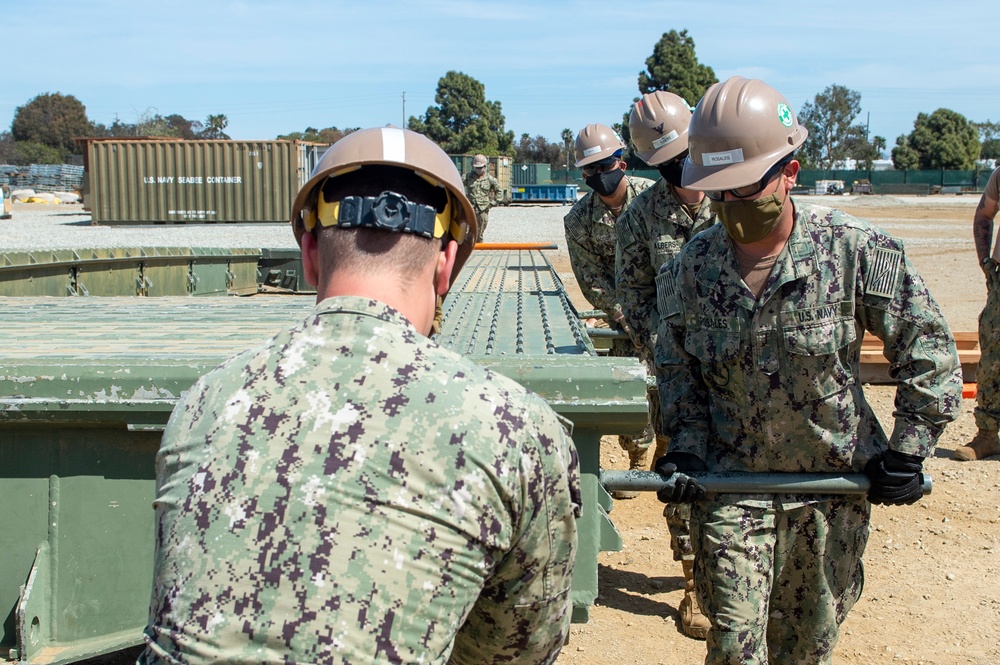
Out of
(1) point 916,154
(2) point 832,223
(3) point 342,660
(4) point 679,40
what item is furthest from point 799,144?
(1) point 916,154

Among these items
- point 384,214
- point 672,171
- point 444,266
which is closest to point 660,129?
point 672,171

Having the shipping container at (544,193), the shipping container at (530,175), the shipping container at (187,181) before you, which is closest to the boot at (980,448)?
the shipping container at (187,181)

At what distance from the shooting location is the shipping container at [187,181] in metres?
28.8

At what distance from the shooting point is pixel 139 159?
96.1 ft

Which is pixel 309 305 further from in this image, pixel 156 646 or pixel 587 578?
pixel 156 646

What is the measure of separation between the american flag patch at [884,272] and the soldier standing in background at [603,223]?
2.71m

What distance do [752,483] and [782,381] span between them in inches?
12.4

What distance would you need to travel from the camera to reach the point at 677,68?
63406 millimetres

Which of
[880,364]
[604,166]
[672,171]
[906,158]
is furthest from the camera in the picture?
[906,158]

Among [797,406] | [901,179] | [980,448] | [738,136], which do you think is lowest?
[980,448]

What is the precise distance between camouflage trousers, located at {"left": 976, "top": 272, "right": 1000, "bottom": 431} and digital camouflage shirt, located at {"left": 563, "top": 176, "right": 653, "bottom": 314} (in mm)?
2272

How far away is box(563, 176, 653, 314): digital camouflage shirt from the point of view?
5859 millimetres

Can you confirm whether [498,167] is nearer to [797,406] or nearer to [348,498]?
[797,406]

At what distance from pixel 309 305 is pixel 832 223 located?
2.74 meters
